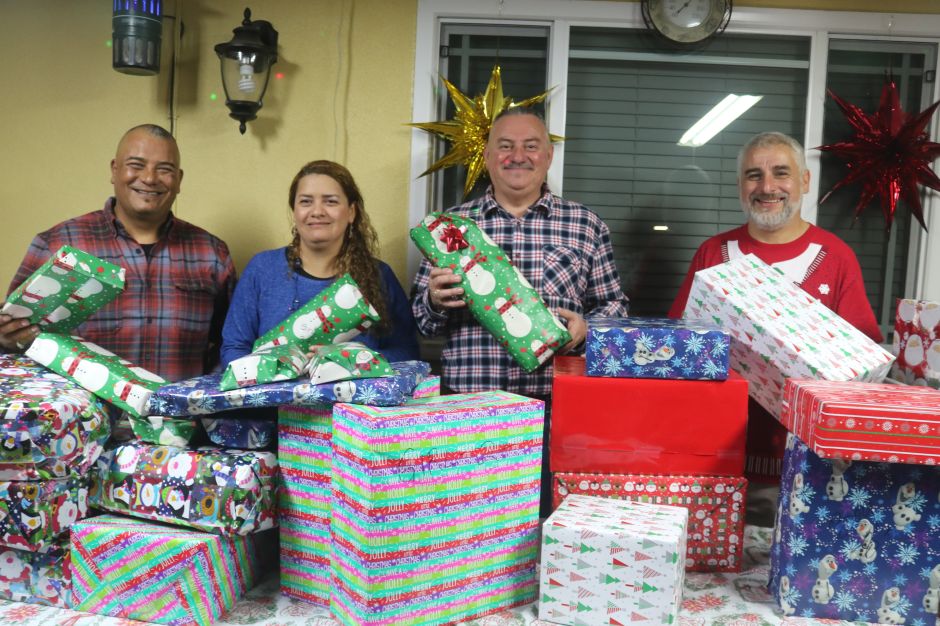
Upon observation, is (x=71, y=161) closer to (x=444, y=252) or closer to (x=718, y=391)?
(x=444, y=252)

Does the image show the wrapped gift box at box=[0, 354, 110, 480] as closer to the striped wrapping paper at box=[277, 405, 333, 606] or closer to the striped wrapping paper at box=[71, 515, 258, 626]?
the striped wrapping paper at box=[71, 515, 258, 626]

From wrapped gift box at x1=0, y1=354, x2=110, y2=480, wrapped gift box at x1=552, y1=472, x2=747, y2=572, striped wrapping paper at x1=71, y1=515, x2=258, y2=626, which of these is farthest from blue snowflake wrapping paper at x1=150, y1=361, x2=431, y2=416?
wrapped gift box at x1=552, y1=472, x2=747, y2=572

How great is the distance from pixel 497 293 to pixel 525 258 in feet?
1.25

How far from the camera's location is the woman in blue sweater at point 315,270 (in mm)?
2285

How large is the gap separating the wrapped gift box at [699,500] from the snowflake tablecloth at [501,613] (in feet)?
0.22

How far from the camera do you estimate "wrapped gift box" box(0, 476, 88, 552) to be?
1452mm

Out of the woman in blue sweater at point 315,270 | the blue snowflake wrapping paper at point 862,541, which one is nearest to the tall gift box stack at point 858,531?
the blue snowflake wrapping paper at point 862,541

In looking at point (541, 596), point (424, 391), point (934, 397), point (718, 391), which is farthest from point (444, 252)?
point (934, 397)

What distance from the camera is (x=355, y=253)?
2.37 meters

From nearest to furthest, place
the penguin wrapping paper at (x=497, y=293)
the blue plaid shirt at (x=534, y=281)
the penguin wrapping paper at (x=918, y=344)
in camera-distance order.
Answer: the penguin wrapping paper at (x=918, y=344)
the penguin wrapping paper at (x=497, y=293)
the blue plaid shirt at (x=534, y=281)

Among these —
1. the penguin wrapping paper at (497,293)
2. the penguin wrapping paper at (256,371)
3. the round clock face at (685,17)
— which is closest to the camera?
the penguin wrapping paper at (256,371)

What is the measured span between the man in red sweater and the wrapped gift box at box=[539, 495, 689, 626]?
1190 mm

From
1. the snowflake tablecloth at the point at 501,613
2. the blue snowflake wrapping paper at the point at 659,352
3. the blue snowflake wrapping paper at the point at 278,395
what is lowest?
the snowflake tablecloth at the point at 501,613

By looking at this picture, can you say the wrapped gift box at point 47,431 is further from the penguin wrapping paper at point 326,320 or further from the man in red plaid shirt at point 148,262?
the man in red plaid shirt at point 148,262
